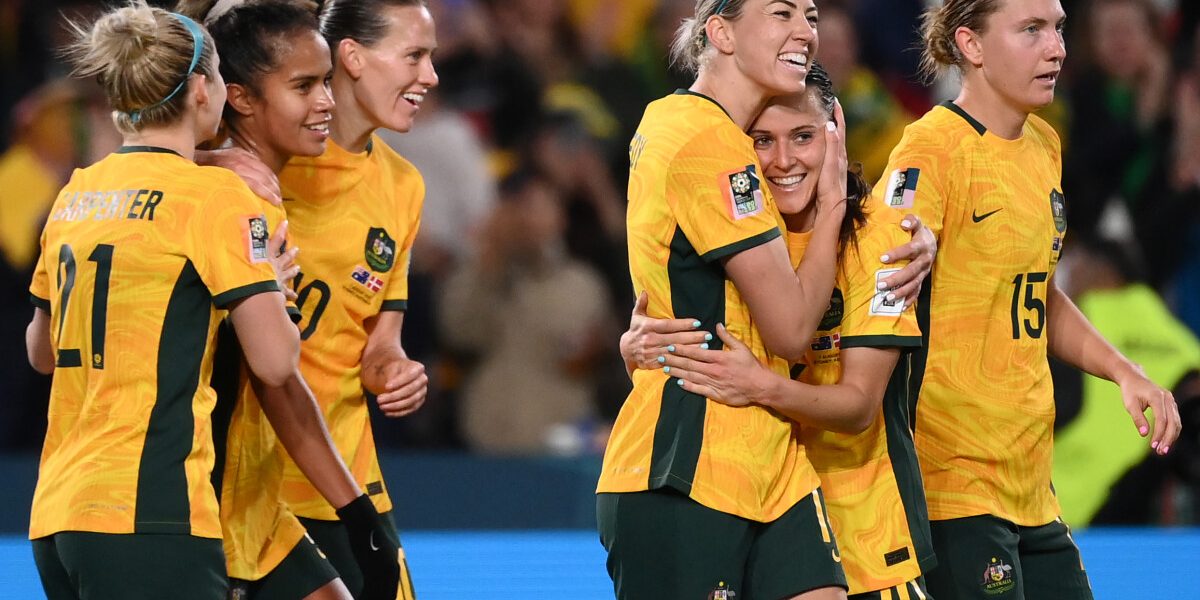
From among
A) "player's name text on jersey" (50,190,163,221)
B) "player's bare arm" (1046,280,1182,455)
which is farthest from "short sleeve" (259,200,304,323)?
"player's bare arm" (1046,280,1182,455)

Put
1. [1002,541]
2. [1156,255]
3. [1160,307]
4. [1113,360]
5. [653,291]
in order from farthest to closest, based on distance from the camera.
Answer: [1156,255] → [1160,307] → [1113,360] → [1002,541] → [653,291]

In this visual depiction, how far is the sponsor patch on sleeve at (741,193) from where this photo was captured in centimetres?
304

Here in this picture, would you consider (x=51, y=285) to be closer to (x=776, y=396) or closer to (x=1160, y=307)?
(x=776, y=396)

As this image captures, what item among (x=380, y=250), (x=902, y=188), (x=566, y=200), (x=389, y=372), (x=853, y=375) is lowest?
(x=566, y=200)

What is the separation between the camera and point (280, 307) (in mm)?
3031

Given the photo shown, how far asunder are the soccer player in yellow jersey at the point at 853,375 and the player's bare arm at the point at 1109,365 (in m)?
0.65

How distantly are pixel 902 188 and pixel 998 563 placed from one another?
853 mm

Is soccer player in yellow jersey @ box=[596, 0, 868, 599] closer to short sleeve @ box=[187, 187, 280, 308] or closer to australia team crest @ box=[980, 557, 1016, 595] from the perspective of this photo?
australia team crest @ box=[980, 557, 1016, 595]

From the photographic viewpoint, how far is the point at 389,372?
3.79 metres

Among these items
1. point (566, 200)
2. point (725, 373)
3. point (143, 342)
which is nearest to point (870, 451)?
point (725, 373)

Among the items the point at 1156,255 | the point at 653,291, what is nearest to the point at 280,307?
the point at 653,291

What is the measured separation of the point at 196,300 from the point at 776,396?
3.69ft

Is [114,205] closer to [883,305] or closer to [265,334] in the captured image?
[265,334]

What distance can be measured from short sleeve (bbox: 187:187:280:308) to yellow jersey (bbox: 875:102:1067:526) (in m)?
1.38
